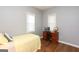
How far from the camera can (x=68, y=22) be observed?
1.25 metres

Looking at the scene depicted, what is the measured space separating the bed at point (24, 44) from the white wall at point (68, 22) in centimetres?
29

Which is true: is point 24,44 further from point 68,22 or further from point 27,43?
point 68,22

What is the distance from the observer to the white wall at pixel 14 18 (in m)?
1.16

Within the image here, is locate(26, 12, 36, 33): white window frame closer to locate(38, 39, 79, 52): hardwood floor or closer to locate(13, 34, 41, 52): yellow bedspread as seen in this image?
locate(13, 34, 41, 52): yellow bedspread

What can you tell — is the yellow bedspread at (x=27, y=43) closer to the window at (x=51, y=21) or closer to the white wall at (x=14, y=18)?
the white wall at (x=14, y=18)

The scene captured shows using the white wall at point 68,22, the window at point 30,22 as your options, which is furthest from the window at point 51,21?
the window at point 30,22

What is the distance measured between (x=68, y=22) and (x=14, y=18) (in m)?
0.71

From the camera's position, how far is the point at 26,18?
48.7 inches

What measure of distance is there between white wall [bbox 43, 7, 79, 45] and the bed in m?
0.29
